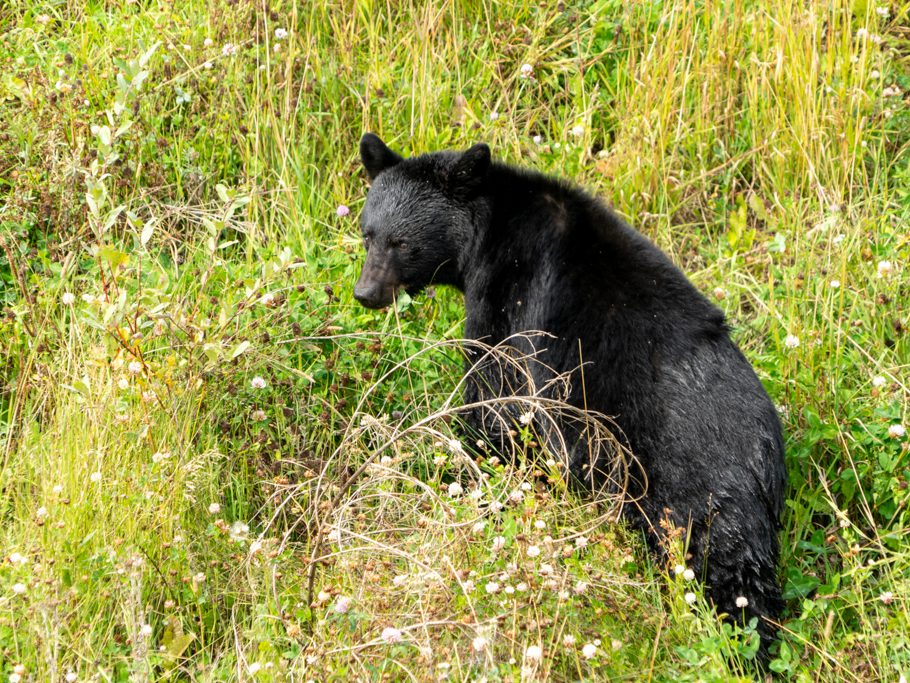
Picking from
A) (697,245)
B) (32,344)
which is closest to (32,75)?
(32,344)

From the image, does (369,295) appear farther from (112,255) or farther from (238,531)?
(238,531)

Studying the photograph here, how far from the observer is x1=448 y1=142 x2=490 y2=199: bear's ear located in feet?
16.0

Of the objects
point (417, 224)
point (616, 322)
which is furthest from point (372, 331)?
point (616, 322)

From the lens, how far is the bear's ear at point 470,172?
192 inches

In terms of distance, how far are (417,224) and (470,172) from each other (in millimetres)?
350

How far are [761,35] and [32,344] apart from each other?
400 cm

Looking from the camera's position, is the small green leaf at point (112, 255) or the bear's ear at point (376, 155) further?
the bear's ear at point (376, 155)

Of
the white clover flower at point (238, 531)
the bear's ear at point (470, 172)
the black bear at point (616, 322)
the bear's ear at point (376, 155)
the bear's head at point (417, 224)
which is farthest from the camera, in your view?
the bear's ear at point (376, 155)

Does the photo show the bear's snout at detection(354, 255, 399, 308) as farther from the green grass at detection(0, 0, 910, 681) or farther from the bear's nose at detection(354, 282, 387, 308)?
the green grass at detection(0, 0, 910, 681)

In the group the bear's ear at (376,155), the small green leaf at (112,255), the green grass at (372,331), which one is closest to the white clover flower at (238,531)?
the green grass at (372,331)

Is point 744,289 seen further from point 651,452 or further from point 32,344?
point 32,344

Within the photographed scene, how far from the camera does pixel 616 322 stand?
14.0ft

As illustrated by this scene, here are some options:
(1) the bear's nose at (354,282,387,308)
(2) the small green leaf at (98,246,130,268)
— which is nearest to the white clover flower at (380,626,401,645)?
(2) the small green leaf at (98,246,130,268)

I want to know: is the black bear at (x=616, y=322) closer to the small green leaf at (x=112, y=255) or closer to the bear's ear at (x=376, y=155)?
the bear's ear at (x=376, y=155)
